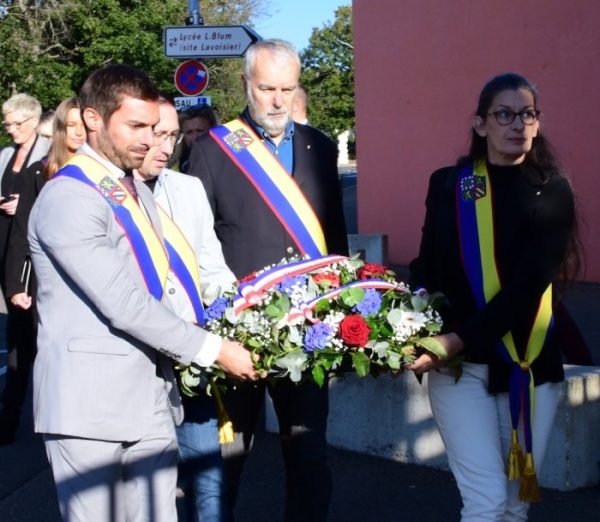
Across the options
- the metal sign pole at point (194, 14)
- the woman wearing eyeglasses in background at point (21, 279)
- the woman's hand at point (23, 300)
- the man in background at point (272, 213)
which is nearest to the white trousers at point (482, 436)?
the man in background at point (272, 213)

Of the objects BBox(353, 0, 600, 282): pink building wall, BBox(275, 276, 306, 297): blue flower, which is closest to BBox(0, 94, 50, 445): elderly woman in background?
BBox(275, 276, 306, 297): blue flower

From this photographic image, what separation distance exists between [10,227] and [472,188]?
3.57 meters

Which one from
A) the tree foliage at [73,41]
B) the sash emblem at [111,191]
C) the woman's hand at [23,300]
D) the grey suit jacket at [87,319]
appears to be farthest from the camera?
the tree foliage at [73,41]

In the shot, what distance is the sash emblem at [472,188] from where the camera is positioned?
138 inches

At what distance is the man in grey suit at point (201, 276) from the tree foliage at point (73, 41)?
2304cm

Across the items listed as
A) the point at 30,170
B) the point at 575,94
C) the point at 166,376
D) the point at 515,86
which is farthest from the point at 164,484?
the point at 575,94

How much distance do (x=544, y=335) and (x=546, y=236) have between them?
365 mm

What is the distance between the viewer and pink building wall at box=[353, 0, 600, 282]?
1073 cm

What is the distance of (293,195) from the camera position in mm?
4016

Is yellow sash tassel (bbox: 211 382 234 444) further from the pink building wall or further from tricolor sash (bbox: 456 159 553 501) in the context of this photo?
the pink building wall

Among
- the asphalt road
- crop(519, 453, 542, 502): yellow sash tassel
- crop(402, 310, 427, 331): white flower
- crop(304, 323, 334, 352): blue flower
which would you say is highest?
crop(402, 310, 427, 331): white flower

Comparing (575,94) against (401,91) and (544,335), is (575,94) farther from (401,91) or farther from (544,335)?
(544,335)

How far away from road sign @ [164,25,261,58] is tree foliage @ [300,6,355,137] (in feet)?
117

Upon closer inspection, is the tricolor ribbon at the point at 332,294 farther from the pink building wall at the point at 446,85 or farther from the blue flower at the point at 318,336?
the pink building wall at the point at 446,85
